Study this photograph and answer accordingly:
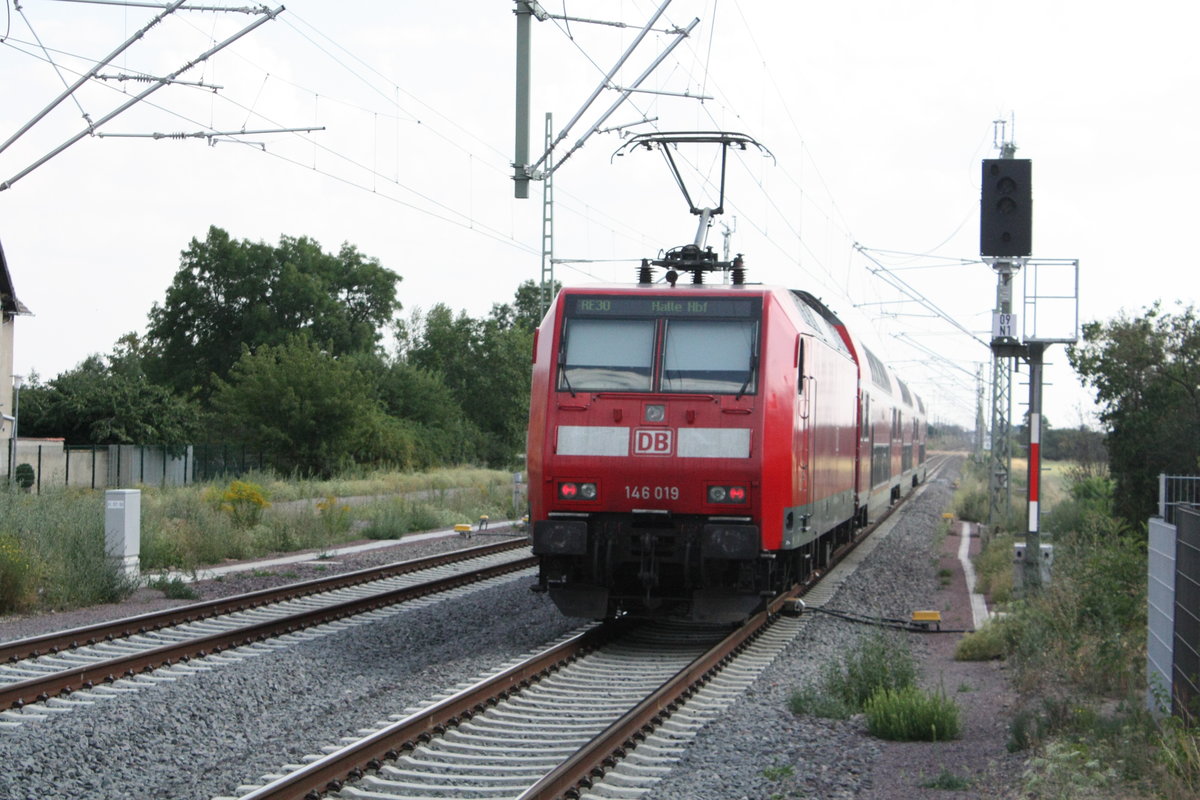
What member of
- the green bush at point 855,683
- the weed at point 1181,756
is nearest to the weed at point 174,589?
the green bush at point 855,683

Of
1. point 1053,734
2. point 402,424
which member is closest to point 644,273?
point 1053,734

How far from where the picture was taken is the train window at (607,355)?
39.3 feet

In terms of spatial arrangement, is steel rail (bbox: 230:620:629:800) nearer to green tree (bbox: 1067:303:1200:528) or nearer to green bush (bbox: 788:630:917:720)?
green bush (bbox: 788:630:917:720)

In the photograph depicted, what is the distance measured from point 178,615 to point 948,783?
829 cm

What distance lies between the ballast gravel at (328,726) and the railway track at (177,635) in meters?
0.46

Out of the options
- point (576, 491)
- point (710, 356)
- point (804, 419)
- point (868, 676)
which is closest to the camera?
point (868, 676)

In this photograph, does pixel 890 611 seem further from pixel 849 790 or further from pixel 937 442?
pixel 937 442

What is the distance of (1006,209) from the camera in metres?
14.6

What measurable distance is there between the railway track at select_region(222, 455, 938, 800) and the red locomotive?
2.15ft

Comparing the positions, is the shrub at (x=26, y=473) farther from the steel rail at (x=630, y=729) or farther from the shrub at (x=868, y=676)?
the shrub at (x=868, y=676)

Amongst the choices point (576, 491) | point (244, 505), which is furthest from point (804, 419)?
point (244, 505)

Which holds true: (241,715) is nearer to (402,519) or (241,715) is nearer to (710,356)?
(710,356)

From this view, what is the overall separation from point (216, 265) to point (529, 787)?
229 feet

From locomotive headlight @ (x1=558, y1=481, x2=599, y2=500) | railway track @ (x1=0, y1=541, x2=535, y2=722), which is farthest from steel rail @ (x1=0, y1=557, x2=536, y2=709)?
locomotive headlight @ (x1=558, y1=481, x2=599, y2=500)
